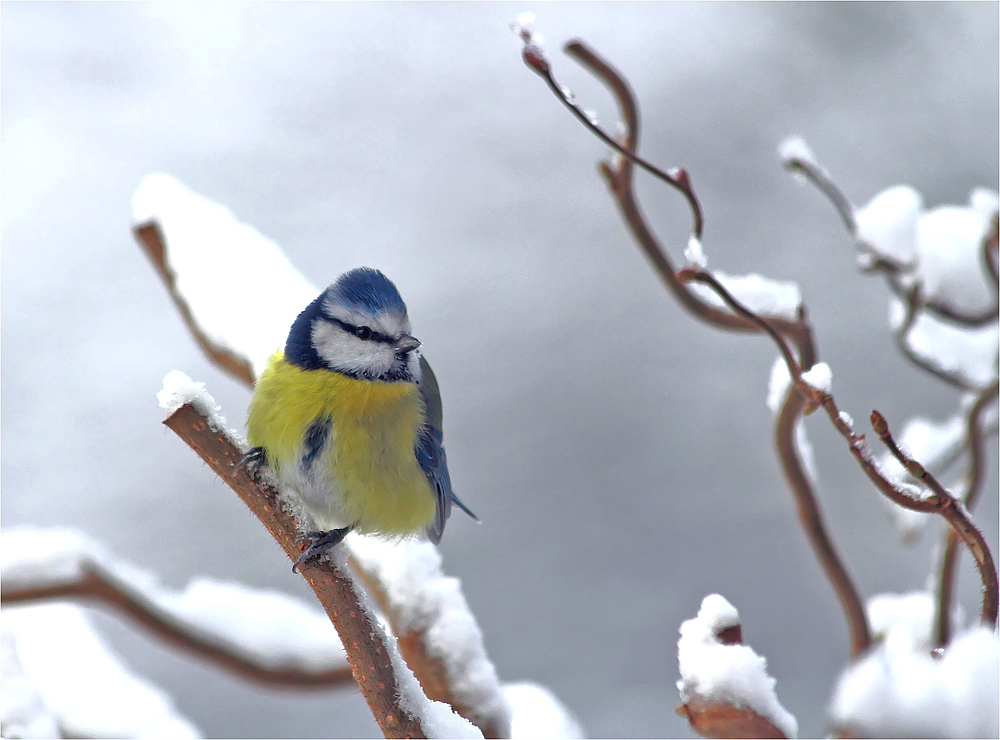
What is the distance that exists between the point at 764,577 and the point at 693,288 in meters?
0.87

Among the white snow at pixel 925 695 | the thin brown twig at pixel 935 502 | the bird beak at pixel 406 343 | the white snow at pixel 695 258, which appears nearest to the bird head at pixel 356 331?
the bird beak at pixel 406 343

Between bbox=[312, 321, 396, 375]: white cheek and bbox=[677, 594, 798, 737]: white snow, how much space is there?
39cm

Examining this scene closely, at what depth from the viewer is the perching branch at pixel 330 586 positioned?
0.40 metres

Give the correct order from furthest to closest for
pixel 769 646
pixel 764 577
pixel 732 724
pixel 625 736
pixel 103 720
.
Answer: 1. pixel 764 577
2. pixel 769 646
3. pixel 625 736
4. pixel 103 720
5. pixel 732 724

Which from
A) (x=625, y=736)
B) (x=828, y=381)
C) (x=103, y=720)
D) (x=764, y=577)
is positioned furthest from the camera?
(x=764, y=577)

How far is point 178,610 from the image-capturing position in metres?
0.66

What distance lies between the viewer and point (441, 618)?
21.9 inches

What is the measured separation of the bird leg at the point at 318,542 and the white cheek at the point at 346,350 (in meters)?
0.13

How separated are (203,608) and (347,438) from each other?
186mm

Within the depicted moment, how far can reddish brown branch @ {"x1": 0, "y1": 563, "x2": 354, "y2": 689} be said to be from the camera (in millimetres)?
596

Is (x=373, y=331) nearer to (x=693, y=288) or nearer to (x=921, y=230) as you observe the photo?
(x=693, y=288)

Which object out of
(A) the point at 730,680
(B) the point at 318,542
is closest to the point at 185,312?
(B) the point at 318,542

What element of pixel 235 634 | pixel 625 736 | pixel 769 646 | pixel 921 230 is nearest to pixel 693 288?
pixel 921 230

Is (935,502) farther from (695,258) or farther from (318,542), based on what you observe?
(318,542)
